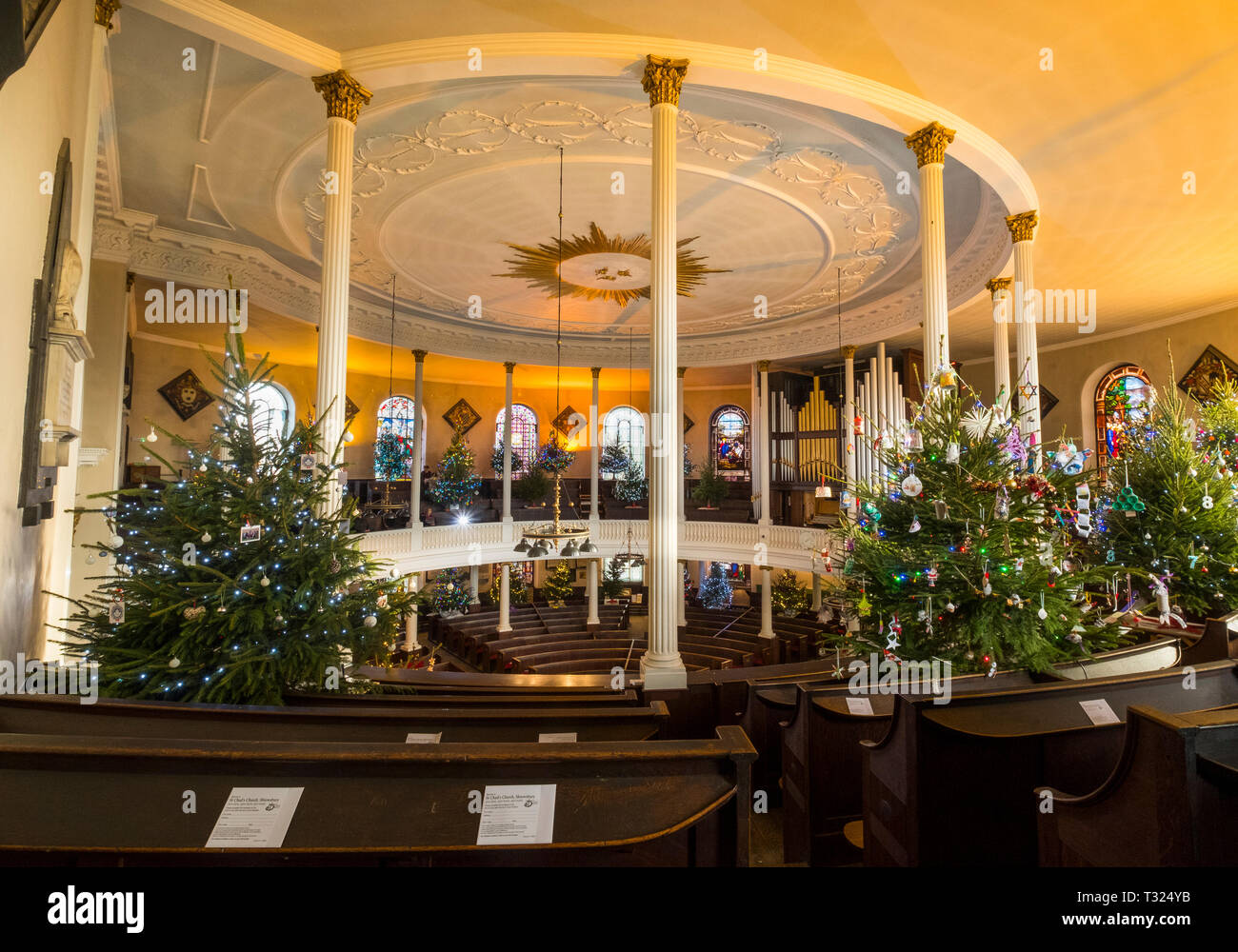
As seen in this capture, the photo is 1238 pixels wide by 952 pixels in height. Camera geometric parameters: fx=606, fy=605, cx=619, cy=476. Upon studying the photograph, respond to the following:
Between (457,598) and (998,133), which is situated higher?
(998,133)

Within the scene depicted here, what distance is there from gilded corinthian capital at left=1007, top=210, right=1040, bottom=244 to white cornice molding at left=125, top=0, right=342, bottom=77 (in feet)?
23.4

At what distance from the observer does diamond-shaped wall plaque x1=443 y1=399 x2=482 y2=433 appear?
18141 mm

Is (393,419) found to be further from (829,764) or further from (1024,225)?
(829,764)

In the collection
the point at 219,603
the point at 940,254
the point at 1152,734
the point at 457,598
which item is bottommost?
the point at 457,598

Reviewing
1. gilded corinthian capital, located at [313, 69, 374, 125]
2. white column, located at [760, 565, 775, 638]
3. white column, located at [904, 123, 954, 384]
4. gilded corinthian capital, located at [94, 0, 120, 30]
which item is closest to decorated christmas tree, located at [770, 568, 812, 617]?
white column, located at [760, 565, 775, 638]

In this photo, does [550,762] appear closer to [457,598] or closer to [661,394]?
[661,394]

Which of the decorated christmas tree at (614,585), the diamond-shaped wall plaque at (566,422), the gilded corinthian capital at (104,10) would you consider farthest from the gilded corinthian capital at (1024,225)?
the diamond-shaped wall plaque at (566,422)

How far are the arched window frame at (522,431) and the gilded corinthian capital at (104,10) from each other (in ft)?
48.8

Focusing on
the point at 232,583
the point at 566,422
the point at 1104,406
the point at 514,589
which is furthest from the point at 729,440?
the point at 232,583

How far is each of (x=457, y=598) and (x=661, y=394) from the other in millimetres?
12963

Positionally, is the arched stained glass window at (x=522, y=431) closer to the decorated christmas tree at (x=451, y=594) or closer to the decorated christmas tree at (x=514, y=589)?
the decorated christmas tree at (x=514, y=589)

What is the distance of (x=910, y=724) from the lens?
8.23 feet

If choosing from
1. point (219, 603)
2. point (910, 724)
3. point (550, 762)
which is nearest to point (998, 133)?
point (910, 724)

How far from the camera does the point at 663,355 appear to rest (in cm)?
481
